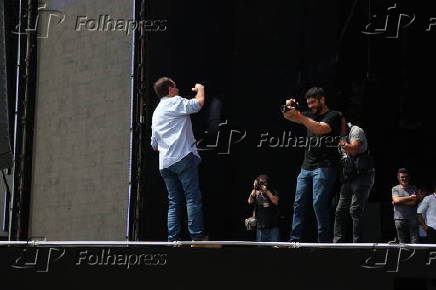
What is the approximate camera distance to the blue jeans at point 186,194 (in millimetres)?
8461

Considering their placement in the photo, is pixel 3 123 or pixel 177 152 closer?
pixel 3 123

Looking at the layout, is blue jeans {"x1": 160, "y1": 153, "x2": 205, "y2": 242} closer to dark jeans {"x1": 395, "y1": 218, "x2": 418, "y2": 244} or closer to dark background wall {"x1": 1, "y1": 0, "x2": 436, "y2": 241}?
dark background wall {"x1": 1, "y1": 0, "x2": 436, "y2": 241}

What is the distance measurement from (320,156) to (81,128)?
436cm

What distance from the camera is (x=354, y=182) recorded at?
8453 millimetres

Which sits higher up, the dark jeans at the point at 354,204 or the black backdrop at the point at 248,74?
the black backdrop at the point at 248,74

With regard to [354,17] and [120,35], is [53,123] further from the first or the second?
[354,17]

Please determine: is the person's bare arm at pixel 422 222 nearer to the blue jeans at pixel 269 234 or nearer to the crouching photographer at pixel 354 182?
the blue jeans at pixel 269 234

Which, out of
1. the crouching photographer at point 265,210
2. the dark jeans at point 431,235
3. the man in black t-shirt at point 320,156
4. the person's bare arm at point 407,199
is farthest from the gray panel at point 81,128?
the dark jeans at point 431,235

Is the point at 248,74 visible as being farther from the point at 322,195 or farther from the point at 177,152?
the point at 322,195

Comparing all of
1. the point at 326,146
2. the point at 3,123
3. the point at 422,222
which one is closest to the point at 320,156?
the point at 326,146

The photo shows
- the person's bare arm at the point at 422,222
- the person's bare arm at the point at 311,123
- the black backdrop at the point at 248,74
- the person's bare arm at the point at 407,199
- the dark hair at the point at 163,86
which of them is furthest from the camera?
the black backdrop at the point at 248,74

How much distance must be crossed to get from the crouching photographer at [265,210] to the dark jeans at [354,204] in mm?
1654

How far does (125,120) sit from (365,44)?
353cm

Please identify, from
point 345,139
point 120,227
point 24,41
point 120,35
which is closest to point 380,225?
point 345,139
